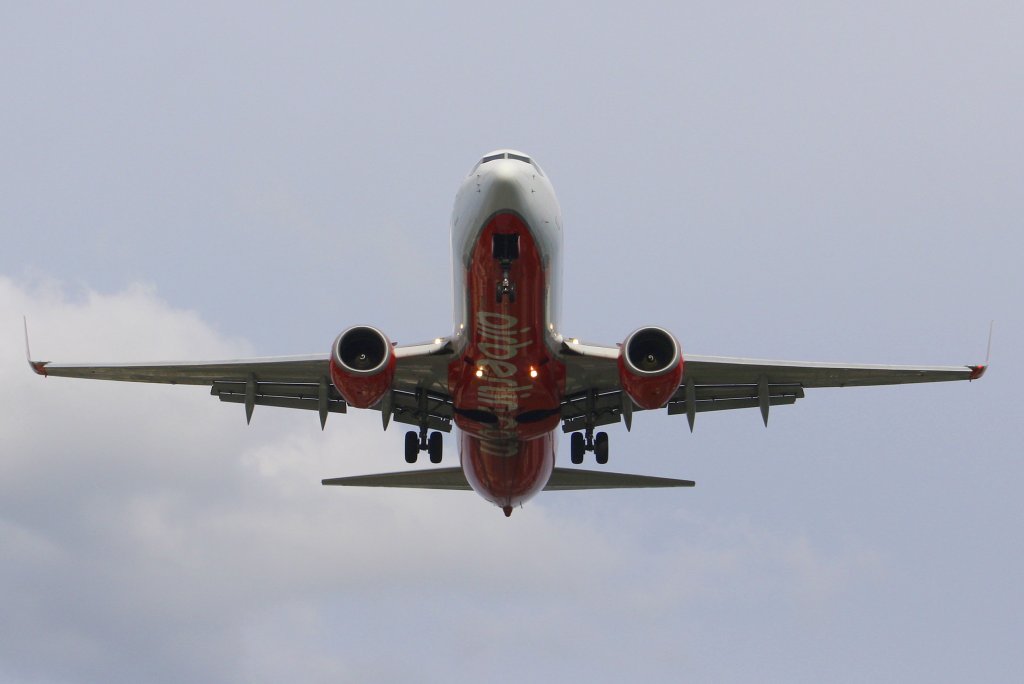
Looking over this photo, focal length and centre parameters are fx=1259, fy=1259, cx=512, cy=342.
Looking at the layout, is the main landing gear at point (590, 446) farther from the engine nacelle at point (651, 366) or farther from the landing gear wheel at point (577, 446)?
the engine nacelle at point (651, 366)

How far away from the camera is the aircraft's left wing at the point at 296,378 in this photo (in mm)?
→ 22672

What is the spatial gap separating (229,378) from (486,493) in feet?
17.9

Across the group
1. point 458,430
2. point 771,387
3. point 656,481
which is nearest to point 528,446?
point 458,430

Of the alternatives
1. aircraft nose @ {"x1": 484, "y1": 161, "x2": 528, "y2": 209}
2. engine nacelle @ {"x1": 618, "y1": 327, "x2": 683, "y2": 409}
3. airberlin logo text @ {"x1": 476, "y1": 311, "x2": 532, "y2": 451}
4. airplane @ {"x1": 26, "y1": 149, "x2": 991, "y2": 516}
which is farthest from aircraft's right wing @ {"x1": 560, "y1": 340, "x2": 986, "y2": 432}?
aircraft nose @ {"x1": 484, "y1": 161, "x2": 528, "y2": 209}

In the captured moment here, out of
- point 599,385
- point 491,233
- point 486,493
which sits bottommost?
point 486,493

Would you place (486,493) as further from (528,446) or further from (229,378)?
(229,378)

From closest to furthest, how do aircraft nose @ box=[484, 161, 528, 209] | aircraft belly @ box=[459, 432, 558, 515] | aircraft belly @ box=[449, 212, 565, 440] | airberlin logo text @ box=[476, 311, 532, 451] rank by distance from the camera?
1. aircraft nose @ box=[484, 161, 528, 209]
2. aircraft belly @ box=[449, 212, 565, 440]
3. airberlin logo text @ box=[476, 311, 532, 451]
4. aircraft belly @ box=[459, 432, 558, 515]

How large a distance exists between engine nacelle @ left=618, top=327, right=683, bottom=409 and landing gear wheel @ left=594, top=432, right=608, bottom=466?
18.9 ft

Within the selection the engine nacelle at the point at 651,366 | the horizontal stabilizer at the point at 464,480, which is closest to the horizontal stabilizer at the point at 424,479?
the horizontal stabilizer at the point at 464,480

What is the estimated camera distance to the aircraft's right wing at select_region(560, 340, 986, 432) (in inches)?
886

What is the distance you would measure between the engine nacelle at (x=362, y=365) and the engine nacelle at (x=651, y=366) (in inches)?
148

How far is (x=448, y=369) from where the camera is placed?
22.7 meters

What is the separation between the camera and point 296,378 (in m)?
24.1

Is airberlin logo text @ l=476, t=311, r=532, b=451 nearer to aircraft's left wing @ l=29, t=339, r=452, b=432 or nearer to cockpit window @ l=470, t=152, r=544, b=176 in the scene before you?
aircraft's left wing @ l=29, t=339, r=452, b=432
